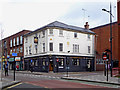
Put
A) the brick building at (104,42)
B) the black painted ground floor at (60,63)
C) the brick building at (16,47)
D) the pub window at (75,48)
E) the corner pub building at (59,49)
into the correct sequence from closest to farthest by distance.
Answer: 1. the black painted ground floor at (60,63)
2. the corner pub building at (59,49)
3. the pub window at (75,48)
4. the brick building at (104,42)
5. the brick building at (16,47)

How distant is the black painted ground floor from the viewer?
120ft

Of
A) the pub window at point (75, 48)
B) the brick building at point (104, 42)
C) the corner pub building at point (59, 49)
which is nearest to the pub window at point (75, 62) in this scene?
the corner pub building at point (59, 49)

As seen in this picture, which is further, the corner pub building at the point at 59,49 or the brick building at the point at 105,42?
the brick building at the point at 105,42

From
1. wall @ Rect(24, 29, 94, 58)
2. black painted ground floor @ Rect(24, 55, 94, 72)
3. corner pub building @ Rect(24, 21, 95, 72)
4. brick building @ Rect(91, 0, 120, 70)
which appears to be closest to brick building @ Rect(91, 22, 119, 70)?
brick building @ Rect(91, 0, 120, 70)

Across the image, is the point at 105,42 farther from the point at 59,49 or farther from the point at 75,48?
the point at 59,49

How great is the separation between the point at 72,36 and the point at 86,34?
4607mm

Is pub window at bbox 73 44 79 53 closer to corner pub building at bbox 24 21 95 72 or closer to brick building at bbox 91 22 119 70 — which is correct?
corner pub building at bbox 24 21 95 72

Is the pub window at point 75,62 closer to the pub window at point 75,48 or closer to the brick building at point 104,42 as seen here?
the pub window at point 75,48

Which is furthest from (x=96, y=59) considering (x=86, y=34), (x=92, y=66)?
(x=86, y=34)

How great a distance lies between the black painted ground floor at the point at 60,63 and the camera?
36.5 meters

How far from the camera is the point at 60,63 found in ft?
123

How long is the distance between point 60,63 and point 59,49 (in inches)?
115

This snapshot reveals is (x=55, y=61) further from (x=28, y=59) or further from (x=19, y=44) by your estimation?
(x=19, y=44)

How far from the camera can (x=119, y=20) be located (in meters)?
23.0
